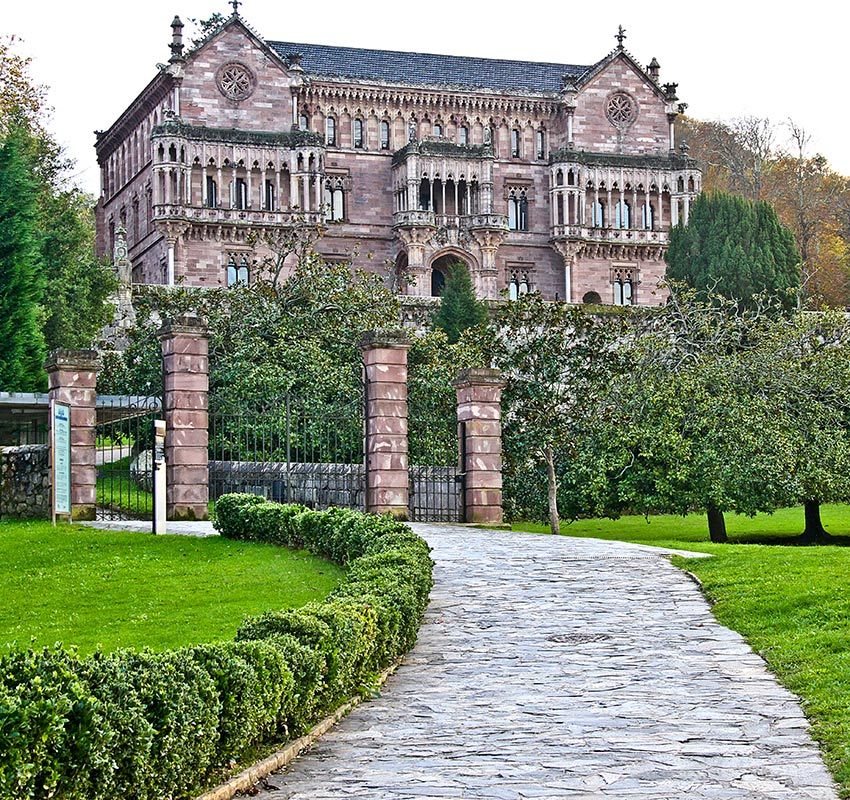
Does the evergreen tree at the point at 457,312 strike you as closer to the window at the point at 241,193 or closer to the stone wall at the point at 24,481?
the window at the point at 241,193

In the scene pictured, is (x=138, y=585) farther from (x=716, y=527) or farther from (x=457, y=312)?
(x=457, y=312)

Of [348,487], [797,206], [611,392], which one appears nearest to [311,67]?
[797,206]

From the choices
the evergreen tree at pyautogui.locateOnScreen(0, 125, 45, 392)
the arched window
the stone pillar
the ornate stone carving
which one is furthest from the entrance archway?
the stone pillar

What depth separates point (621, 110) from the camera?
271 ft

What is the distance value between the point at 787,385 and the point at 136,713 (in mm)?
26334

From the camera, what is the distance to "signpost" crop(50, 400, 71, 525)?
980 inches

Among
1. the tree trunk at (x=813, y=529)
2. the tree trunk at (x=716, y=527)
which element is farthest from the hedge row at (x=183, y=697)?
the tree trunk at (x=813, y=529)

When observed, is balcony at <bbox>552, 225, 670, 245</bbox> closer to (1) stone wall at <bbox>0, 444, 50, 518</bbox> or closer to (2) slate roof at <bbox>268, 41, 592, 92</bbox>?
(2) slate roof at <bbox>268, 41, 592, 92</bbox>

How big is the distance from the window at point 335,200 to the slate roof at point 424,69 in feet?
18.0

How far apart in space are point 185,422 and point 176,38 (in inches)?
2035

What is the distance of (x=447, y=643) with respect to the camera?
15.3 m

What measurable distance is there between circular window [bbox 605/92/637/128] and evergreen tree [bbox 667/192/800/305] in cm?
1421

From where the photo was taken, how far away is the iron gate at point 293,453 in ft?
92.9

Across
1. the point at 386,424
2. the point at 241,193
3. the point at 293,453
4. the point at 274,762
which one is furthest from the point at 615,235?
the point at 274,762
